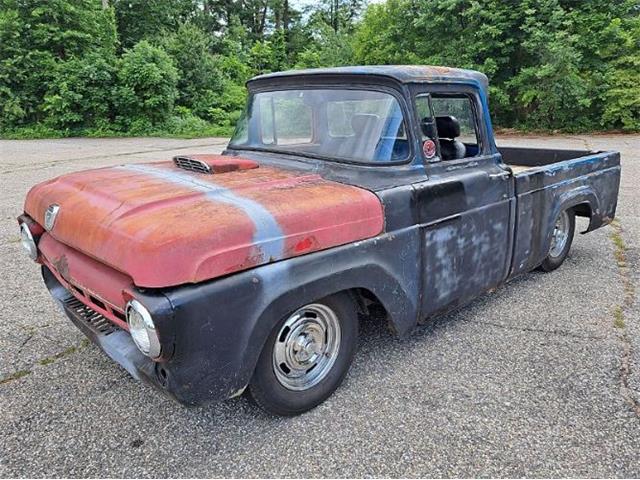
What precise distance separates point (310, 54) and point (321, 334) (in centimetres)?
2771

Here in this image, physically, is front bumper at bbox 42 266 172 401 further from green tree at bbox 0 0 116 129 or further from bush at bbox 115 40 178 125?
green tree at bbox 0 0 116 129

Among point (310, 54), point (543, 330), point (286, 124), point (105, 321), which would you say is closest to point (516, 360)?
point (543, 330)

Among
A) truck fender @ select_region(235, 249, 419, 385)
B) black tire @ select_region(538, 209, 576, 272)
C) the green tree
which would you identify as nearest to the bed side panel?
black tire @ select_region(538, 209, 576, 272)

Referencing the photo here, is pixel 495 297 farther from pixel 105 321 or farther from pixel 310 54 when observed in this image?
pixel 310 54

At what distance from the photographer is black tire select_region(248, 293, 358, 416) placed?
8.18 feet

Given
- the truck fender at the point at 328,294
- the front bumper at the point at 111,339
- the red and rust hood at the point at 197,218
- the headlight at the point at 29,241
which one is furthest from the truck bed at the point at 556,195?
the headlight at the point at 29,241

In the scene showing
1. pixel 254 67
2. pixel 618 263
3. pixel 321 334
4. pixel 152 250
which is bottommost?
pixel 618 263

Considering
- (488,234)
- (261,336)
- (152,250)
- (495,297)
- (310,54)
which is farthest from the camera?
(310,54)

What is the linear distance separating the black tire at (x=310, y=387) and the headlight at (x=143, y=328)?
594mm

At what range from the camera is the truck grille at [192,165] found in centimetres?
313

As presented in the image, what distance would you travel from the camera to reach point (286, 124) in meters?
3.70

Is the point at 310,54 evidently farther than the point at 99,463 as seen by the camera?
Yes

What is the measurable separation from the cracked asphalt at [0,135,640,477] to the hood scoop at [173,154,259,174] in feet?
4.43

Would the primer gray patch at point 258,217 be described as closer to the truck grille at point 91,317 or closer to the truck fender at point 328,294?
the truck fender at point 328,294
